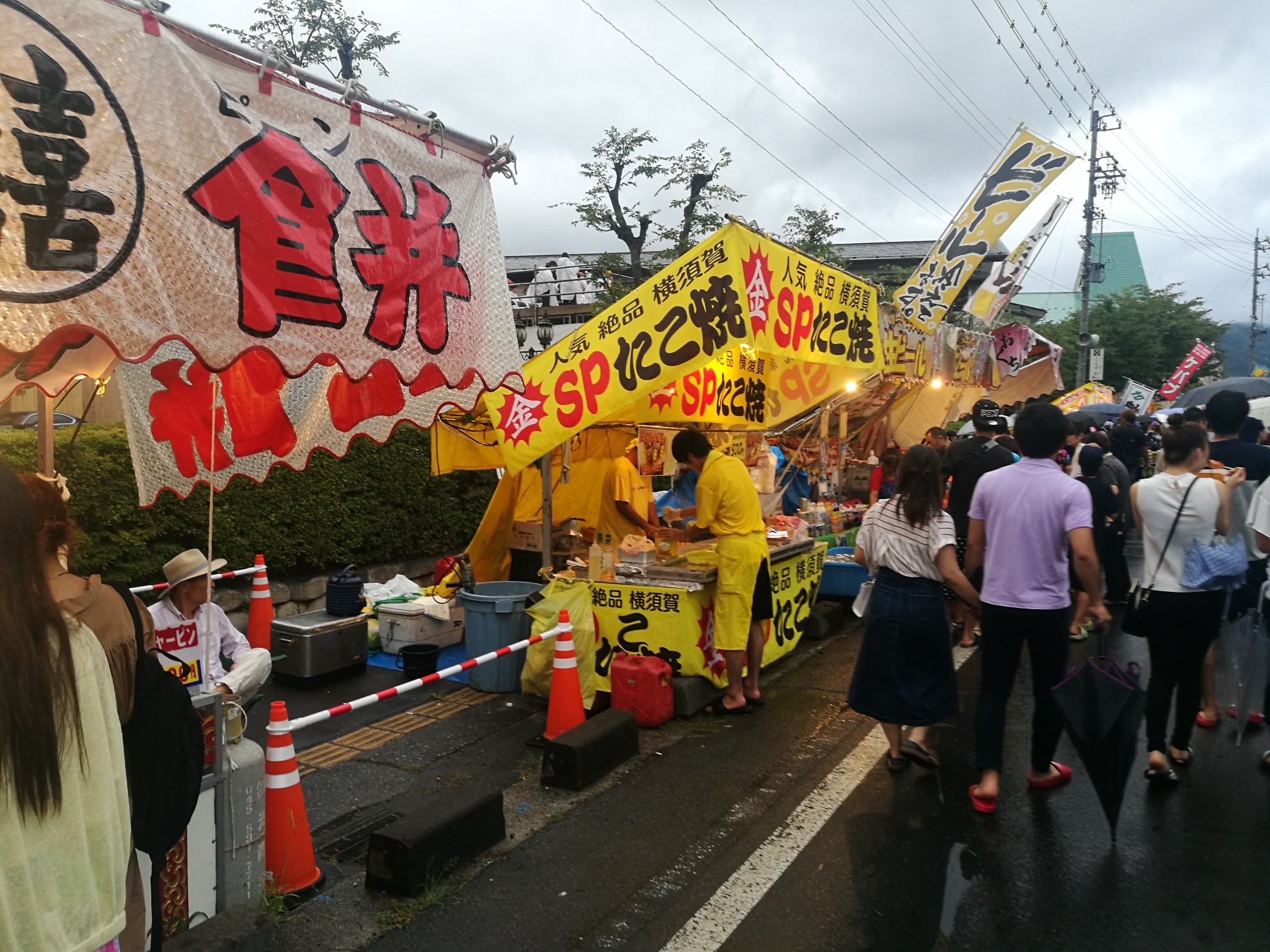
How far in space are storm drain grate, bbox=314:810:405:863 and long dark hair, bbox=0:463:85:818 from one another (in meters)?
2.81

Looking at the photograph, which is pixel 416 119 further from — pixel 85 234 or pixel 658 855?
pixel 658 855

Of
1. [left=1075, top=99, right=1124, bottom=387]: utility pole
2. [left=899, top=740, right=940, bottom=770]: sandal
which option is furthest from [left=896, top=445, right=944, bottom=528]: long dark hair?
[left=1075, top=99, right=1124, bottom=387]: utility pole

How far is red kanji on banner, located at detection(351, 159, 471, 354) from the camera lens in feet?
11.7

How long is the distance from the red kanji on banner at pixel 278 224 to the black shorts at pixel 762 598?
397 cm

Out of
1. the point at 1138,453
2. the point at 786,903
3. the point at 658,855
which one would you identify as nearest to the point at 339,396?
the point at 658,855

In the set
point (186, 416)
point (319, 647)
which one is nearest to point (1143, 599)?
point (186, 416)

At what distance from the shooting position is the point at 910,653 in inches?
193

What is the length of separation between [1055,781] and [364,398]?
495cm

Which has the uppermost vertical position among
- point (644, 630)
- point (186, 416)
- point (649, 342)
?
point (649, 342)

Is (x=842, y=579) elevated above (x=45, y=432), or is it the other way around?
(x=45, y=432)

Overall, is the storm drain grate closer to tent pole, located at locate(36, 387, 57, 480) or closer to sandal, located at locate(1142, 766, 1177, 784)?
tent pole, located at locate(36, 387, 57, 480)

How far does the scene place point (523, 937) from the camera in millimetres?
3566

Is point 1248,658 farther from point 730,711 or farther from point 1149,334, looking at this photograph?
point 1149,334

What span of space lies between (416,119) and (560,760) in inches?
147
